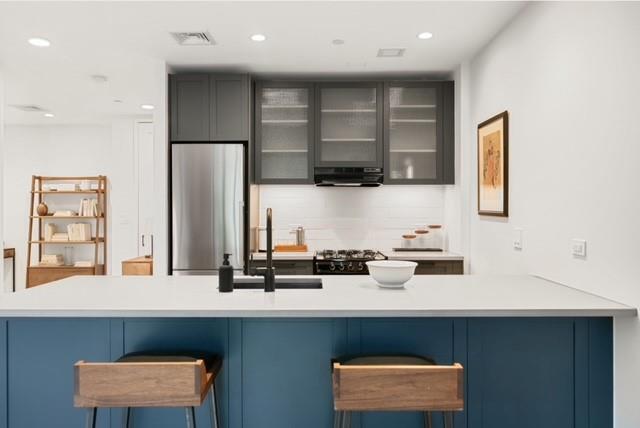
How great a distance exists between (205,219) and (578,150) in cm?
289

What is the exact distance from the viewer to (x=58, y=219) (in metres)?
6.51

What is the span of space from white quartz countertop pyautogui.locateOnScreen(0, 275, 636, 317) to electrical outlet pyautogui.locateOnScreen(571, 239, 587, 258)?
181 millimetres

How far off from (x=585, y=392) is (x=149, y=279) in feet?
7.29

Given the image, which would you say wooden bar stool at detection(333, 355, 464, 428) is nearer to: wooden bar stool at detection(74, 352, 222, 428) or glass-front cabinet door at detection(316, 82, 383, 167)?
wooden bar stool at detection(74, 352, 222, 428)

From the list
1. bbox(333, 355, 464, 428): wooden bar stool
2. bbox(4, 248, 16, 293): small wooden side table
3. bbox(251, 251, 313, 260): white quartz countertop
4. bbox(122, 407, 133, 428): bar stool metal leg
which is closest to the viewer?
bbox(333, 355, 464, 428): wooden bar stool

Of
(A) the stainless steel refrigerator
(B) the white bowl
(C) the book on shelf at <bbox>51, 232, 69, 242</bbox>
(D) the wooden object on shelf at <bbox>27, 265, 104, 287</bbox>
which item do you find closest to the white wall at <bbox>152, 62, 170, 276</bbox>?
(A) the stainless steel refrigerator

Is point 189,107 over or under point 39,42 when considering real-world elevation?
under

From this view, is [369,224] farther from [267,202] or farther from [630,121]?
[630,121]

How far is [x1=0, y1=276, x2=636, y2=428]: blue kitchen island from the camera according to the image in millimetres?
1904

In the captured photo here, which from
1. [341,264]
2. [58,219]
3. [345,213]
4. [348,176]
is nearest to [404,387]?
[341,264]

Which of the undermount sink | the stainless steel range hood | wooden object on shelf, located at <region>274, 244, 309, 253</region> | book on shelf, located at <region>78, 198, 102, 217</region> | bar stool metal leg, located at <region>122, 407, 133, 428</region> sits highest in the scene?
the stainless steel range hood

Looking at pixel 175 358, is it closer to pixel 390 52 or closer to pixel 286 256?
pixel 286 256

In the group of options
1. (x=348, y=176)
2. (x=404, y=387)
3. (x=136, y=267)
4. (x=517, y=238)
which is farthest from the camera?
(x=136, y=267)

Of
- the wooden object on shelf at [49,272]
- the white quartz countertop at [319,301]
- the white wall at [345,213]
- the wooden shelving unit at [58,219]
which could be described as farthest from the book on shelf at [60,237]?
the white quartz countertop at [319,301]
